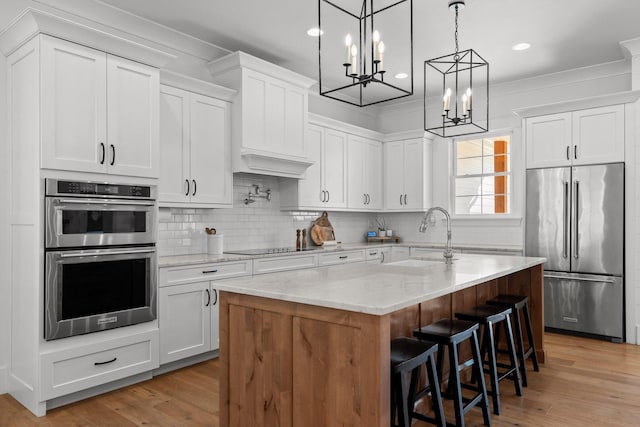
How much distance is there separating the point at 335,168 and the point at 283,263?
1.79m

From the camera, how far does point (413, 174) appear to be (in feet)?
21.5

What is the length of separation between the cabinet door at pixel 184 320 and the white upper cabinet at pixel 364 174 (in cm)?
278

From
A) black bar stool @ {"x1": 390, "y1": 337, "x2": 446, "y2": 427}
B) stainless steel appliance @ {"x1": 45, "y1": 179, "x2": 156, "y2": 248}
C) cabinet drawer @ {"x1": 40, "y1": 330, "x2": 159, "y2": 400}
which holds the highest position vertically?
stainless steel appliance @ {"x1": 45, "y1": 179, "x2": 156, "y2": 248}

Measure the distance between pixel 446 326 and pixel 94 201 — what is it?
8.20 ft

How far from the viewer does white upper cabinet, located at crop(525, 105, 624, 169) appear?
470cm

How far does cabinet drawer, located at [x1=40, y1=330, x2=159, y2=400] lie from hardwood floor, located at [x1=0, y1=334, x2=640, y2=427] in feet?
0.46

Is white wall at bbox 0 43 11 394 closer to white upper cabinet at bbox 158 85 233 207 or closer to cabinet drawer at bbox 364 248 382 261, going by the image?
white upper cabinet at bbox 158 85 233 207

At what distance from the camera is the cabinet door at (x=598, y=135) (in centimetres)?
468

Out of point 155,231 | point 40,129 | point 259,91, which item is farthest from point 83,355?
point 259,91

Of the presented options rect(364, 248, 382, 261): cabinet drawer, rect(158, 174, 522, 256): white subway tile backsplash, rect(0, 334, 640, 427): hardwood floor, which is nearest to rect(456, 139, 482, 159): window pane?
rect(158, 174, 522, 256): white subway tile backsplash

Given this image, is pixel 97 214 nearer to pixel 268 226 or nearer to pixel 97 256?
pixel 97 256

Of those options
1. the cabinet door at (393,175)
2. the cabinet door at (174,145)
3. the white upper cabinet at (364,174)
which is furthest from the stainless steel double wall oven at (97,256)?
the cabinet door at (393,175)

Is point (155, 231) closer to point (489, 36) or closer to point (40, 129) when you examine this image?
point (40, 129)

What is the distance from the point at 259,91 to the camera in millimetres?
4648
